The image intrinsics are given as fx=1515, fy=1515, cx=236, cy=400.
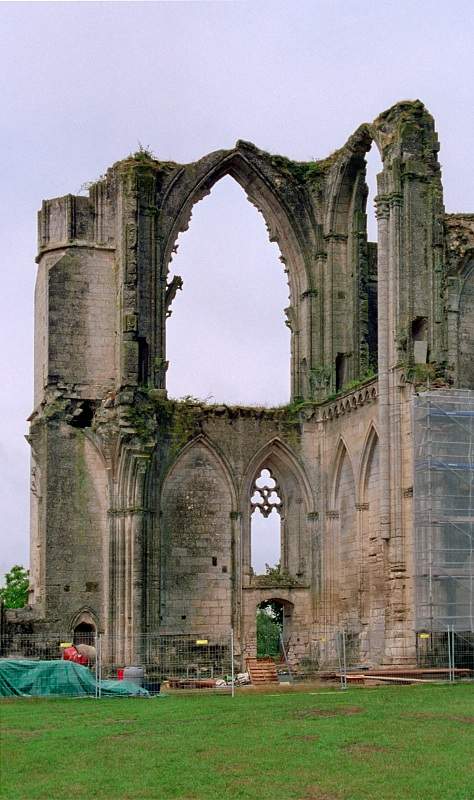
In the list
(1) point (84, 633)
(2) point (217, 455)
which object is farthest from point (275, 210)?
(1) point (84, 633)

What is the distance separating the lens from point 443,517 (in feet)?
97.5

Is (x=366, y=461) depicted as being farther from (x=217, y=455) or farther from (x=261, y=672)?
(x=261, y=672)

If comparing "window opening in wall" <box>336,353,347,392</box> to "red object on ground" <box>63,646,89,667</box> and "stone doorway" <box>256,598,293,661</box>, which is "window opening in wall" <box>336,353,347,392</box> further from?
"stone doorway" <box>256,598,293,661</box>

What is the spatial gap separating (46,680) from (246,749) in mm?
8898

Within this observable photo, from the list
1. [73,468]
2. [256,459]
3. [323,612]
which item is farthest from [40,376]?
[323,612]

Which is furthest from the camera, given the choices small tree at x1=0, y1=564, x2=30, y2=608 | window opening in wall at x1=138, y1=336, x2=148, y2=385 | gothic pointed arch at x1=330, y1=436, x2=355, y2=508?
small tree at x1=0, y1=564, x2=30, y2=608

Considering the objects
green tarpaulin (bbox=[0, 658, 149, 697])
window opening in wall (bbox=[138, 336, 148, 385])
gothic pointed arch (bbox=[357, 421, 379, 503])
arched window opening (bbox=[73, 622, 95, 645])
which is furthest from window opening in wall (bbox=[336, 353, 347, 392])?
green tarpaulin (bbox=[0, 658, 149, 697])

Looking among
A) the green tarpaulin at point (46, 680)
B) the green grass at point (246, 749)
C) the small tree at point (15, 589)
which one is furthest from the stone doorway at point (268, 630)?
the green grass at point (246, 749)

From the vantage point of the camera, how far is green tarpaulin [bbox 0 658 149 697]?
25.3 metres

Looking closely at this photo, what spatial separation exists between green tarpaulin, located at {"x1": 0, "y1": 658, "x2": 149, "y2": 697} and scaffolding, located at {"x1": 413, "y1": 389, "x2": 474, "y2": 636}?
23.1 ft

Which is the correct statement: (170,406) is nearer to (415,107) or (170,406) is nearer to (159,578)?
(159,578)

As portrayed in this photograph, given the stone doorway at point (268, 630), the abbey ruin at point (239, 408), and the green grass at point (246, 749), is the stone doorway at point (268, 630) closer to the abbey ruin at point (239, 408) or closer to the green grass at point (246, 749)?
the abbey ruin at point (239, 408)

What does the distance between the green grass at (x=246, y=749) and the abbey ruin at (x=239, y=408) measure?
979 cm

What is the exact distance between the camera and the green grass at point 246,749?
1449 centimetres
